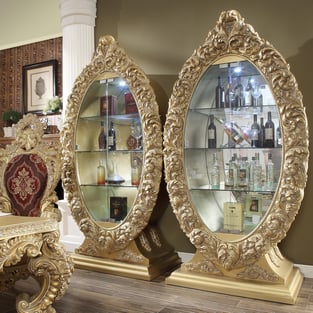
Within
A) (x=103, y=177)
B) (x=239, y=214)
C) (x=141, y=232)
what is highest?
(x=103, y=177)

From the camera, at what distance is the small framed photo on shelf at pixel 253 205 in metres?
2.82

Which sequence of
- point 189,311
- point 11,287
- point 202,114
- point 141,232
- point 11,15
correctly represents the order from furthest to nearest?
point 11,15 < point 141,232 < point 202,114 < point 11,287 < point 189,311

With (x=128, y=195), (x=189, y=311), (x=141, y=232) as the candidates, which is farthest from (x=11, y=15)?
(x=189, y=311)

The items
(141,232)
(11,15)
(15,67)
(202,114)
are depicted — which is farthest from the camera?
(15,67)

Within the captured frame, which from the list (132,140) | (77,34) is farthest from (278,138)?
(77,34)

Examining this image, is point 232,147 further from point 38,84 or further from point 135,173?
point 38,84

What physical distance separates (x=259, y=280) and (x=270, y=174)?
2.47ft

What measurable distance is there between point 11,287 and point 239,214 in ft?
5.68

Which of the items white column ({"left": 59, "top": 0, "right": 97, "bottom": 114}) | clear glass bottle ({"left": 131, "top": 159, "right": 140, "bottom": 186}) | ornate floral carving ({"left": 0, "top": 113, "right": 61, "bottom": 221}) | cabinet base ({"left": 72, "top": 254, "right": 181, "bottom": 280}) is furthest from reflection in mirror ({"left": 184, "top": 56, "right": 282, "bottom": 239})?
white column ({"left": 59, "top": 0, "right": 97, "bottom": 114})

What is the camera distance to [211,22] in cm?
338

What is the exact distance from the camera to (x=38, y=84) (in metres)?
6.46

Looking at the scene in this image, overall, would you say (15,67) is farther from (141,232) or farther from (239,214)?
(239,214)

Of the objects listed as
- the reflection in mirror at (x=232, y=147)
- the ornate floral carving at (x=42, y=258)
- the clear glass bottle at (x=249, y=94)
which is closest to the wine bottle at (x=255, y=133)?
the reflection in mirror at (x=232, y=147)

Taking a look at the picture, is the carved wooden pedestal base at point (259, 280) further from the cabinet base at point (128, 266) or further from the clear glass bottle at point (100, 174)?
the clear glass bottle at point (100, 174)
